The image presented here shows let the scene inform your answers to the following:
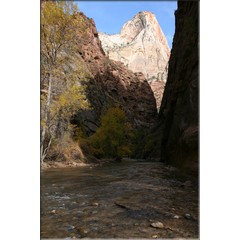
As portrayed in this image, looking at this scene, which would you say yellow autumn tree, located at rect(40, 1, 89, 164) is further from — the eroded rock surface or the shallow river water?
the eroded rock surface

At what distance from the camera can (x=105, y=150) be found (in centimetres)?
2291

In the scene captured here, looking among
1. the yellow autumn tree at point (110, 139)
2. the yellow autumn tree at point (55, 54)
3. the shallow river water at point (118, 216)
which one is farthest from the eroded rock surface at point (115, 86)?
the shallow river water at point (118, 216)

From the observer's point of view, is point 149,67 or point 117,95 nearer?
point 117,95

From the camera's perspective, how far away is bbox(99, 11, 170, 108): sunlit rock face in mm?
115500

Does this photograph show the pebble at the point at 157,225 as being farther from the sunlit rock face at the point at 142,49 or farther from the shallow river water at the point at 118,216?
the sunlit rock face at the point at 142,49

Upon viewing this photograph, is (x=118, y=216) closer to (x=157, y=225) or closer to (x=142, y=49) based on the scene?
(x=157, y=225)

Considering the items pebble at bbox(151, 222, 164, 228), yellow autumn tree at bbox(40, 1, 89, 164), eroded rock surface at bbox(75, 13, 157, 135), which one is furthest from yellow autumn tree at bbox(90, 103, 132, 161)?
pebble at bbox(151, 222, 164, 228)

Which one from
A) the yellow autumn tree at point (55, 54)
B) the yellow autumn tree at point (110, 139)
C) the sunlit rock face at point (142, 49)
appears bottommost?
the yellow autumn tree at point (110, 139)

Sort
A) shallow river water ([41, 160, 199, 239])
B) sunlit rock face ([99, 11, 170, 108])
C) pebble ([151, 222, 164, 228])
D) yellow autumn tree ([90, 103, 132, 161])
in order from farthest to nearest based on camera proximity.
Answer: sunlit rock face ([99, 11, 170, 108]) < yellow autumn tree ([90, 103, 132, 161]) < pebble ([151, 222, 164, 228]) < shallow river water ([41, 160, 199, 239])

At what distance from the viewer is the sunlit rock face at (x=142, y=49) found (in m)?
116
